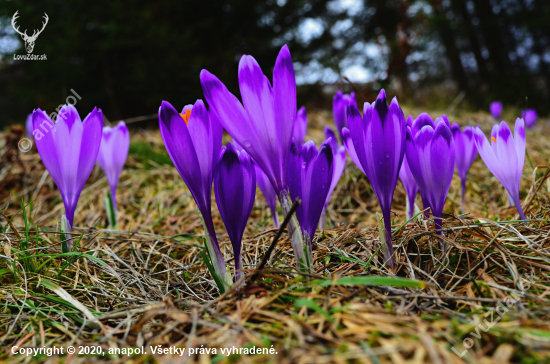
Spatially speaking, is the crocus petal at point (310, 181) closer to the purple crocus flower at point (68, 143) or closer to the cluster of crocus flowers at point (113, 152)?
the purple crocus flower at point (68, 143)

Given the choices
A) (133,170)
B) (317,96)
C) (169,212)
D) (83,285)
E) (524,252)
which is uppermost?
(317,96)

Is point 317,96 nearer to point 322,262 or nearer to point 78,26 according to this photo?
point 78,26

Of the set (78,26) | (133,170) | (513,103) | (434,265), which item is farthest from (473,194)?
(513,103)

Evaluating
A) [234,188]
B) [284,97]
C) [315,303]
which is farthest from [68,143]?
[315,303]

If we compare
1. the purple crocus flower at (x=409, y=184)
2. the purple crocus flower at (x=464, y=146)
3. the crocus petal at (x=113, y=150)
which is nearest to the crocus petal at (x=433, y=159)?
the purple crocus flower at (x=409, y=184)

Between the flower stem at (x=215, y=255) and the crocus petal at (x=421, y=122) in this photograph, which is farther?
the crocus petal at (x=421, y=122)

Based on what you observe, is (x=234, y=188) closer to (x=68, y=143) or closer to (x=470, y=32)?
(x=68, y=143)

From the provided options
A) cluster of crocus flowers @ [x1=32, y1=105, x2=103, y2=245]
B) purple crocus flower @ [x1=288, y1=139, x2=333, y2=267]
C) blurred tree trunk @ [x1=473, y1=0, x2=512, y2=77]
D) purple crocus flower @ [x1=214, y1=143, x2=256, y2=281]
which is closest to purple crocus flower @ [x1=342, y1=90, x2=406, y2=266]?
purple crocus flower @ [x1=288, y1=139, x2=333, y2=267]
